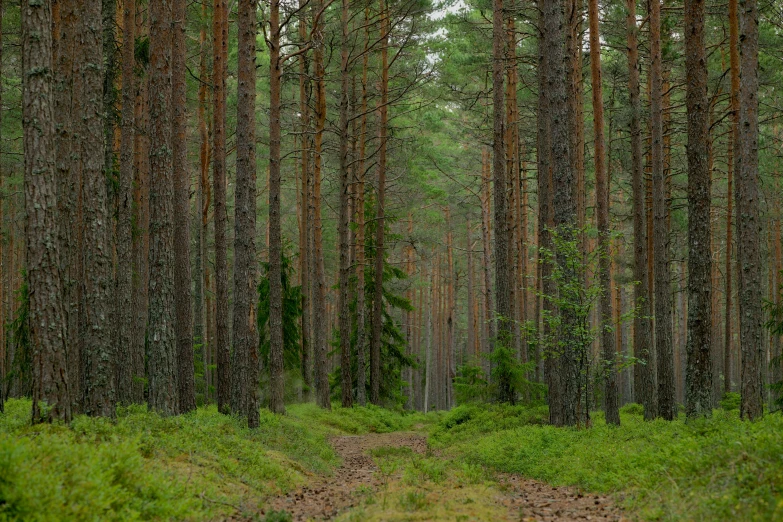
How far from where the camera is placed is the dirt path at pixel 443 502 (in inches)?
266

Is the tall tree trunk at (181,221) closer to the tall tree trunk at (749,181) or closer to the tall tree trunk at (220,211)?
the tall tree trunk at (220,211)

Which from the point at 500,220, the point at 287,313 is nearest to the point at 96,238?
the point at 500,220

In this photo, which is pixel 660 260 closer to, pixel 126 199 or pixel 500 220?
pixel 500 220

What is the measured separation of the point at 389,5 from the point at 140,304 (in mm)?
14123

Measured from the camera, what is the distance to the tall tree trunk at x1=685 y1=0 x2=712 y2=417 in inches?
448

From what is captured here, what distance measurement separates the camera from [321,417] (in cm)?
2019

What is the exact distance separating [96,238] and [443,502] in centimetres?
670

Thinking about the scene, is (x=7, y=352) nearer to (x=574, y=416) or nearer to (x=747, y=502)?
(x=574, y=416)

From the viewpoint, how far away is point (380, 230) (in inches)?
974

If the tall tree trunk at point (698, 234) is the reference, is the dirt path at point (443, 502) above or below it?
below

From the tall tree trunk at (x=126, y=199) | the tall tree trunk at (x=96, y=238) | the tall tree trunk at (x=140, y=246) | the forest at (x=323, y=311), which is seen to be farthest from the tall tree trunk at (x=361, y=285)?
the tall tree trunk at (x=96, y=238)

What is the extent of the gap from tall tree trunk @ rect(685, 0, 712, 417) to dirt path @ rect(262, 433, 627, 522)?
148 inches

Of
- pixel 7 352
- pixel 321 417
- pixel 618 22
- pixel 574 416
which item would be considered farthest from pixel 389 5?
pixel 7 352

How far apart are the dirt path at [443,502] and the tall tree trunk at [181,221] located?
17.7ft
